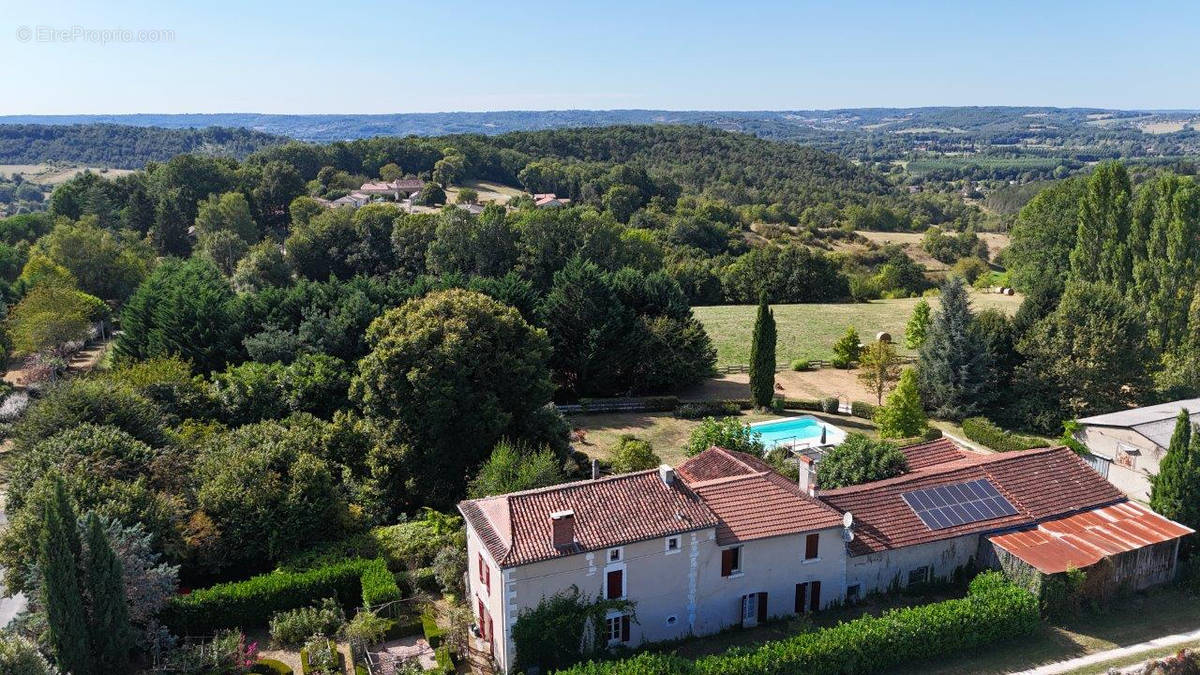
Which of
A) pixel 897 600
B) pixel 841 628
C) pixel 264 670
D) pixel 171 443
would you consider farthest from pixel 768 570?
pixel 171 443

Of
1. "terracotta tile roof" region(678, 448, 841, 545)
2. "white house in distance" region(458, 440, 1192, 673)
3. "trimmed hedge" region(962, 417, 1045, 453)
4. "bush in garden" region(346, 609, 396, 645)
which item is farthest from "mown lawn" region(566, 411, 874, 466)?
"bush in garden" region(346, 609, 396, 645)

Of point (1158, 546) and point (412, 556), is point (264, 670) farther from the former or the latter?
point (1158, 546)

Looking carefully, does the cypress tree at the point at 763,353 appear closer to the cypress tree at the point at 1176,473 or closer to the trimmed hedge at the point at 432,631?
the cypress tree at the point at 1176,473

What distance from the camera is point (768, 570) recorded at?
79.3 feet

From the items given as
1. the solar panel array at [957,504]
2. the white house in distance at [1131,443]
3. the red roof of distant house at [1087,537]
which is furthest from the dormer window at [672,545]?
the white house in distance at [1131,443]

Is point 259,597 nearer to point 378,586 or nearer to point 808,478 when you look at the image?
point 378,586

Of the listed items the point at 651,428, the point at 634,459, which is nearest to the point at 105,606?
the point at 634,459

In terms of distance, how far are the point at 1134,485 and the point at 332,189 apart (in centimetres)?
9600

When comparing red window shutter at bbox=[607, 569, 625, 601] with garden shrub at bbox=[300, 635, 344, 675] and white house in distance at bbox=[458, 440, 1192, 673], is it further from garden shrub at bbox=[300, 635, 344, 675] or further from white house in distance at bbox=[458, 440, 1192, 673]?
garden shrub at bbox=[300, 635, 344, 675]

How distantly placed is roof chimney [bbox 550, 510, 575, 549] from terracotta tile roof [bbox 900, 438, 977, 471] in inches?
570

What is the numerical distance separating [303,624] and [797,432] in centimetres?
2645

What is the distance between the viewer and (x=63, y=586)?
19609 millimetres

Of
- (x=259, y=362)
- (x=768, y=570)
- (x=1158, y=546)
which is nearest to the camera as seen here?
(x=768, y=570)

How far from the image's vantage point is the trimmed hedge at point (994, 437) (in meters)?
38.2
